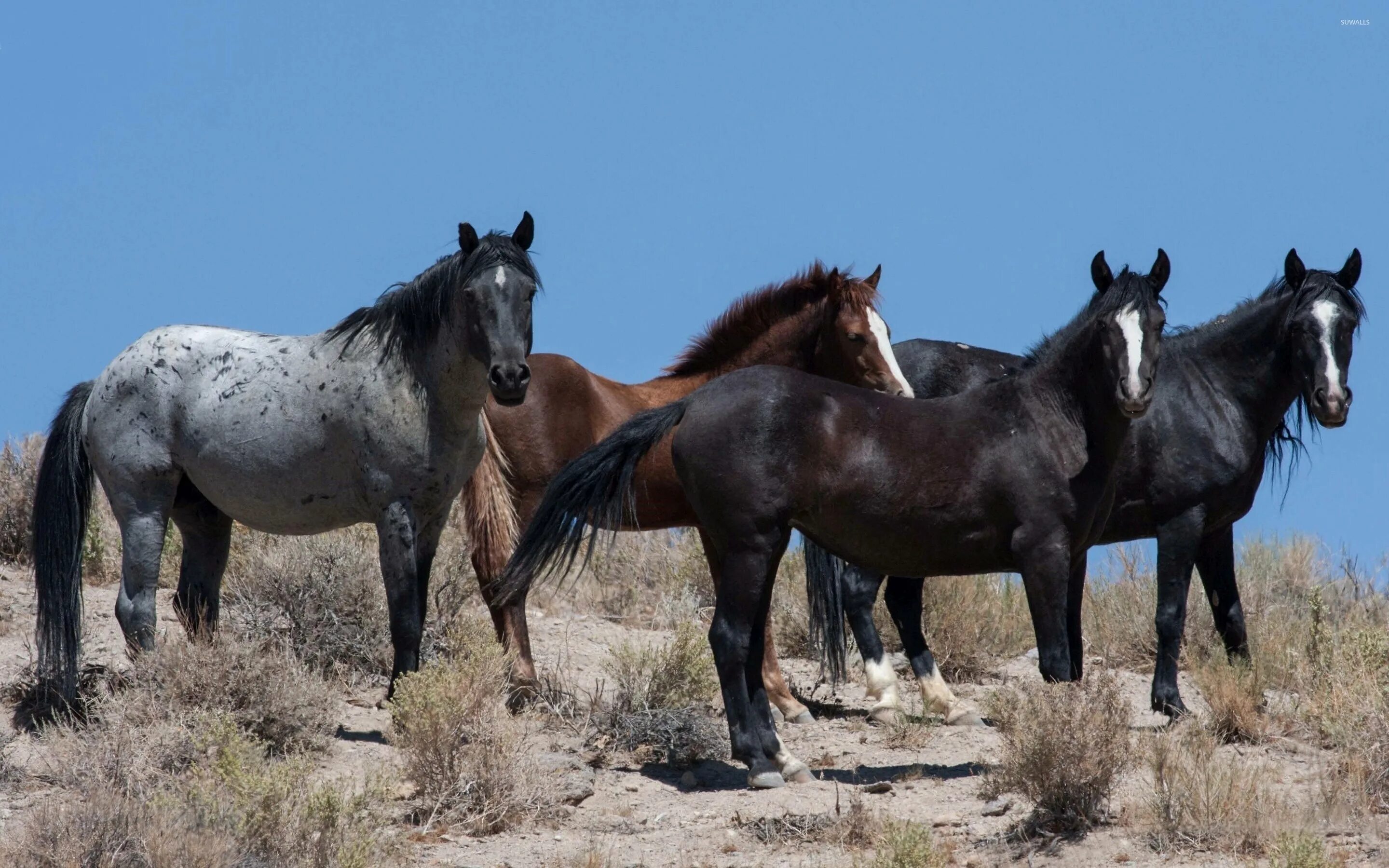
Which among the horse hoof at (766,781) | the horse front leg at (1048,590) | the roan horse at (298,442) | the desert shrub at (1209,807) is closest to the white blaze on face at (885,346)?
the horse front leg at (1048,590)

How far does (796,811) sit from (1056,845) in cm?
114

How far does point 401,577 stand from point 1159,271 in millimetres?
3971

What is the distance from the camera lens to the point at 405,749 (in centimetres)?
732

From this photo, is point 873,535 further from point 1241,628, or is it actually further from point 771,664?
point 1241,628

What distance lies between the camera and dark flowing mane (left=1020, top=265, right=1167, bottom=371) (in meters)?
7.66

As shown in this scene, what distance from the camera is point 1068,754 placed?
20.9 ft

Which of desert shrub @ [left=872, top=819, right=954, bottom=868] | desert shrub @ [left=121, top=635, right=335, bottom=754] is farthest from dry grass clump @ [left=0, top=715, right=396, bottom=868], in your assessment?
desert shrub @ [left=872, top=819, right=954, bottom=868]

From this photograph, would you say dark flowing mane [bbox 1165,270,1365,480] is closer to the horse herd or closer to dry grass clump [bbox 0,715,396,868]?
the horse herd

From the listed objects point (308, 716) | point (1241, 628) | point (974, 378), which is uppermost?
point (974, 378)

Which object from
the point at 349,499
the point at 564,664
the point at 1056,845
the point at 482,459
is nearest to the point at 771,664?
the point at 564,664

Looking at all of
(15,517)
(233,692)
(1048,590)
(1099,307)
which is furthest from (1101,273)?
(15,517)

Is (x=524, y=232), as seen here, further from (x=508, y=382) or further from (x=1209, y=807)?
(x=1209, y=807)

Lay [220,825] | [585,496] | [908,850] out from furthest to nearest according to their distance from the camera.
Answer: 1. [585,496]
2. [220,825]
3. [908,850]

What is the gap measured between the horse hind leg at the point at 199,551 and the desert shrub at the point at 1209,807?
15.9ft
